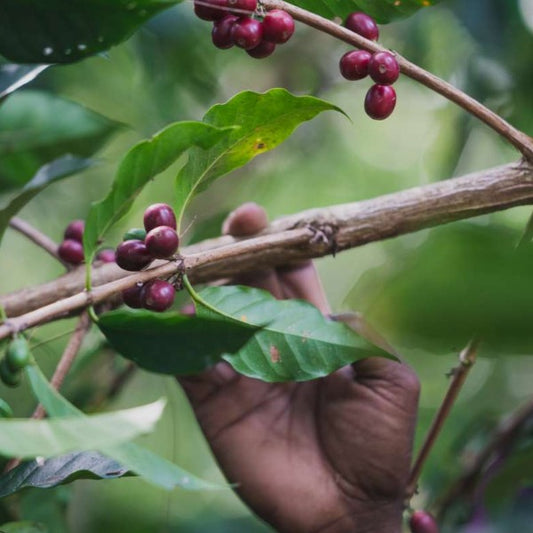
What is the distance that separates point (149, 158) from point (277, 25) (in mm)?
244

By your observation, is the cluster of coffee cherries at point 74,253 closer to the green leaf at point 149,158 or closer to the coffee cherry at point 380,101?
the green leaf at point 149,158

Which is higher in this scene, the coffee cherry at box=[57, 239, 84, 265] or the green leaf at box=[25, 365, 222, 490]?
the green leaf at box=[25, 365, 222, 490]

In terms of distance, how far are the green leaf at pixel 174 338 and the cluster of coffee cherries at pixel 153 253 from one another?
8 centimetres

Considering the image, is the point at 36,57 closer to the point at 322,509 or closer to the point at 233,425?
the point at 233,425

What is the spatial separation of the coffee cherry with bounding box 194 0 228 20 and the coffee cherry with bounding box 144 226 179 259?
0.93 ft

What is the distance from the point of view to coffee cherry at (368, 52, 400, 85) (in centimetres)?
95

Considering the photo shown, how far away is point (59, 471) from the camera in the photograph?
917 millimetres

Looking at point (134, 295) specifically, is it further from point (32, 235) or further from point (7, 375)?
point (32, 235)

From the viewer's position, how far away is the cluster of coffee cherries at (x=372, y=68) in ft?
3.14

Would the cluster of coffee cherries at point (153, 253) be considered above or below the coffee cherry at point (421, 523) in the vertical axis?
above

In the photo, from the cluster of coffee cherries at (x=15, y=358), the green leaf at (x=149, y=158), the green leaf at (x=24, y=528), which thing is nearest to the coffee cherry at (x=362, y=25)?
the green leaf at (x=149, y=158)

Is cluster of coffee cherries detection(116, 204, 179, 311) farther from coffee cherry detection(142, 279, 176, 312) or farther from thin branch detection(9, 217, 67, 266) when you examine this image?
thin branch detection(9, 217, 67, 266)

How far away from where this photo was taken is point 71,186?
12.0ft

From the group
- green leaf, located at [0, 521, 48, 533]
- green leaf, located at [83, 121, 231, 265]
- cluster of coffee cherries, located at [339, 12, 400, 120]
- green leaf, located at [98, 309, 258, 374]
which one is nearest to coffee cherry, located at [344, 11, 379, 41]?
cluster of coffee cherries, located at [339, 12, 400, 120]
